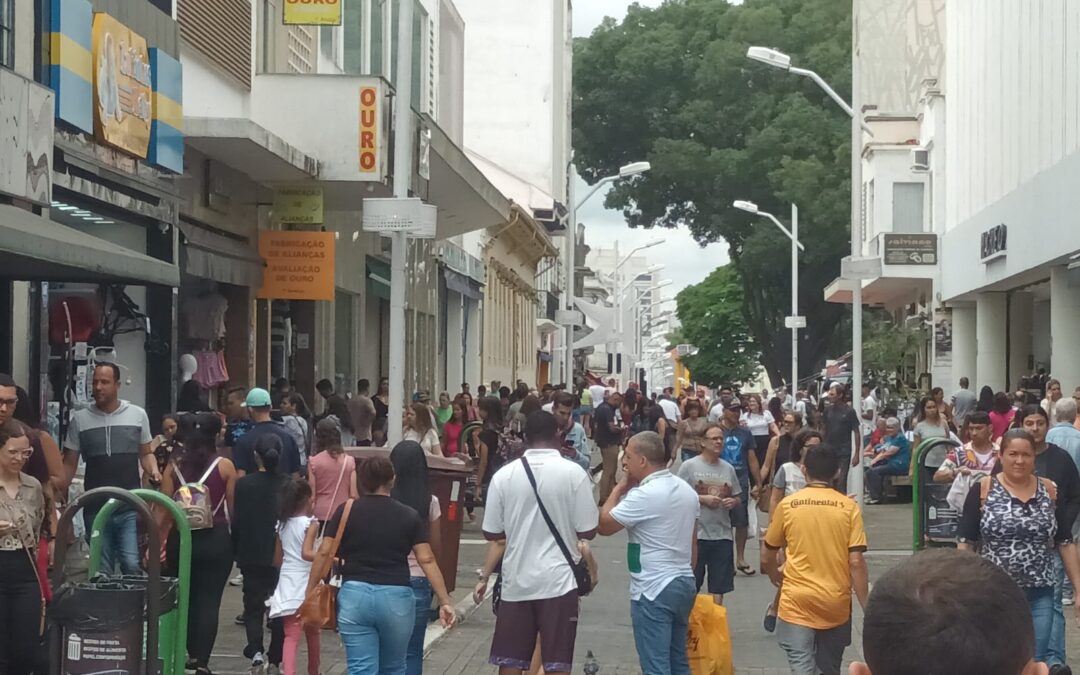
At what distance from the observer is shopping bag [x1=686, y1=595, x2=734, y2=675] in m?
9.66

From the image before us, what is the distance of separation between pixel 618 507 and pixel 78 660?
2.82 metres

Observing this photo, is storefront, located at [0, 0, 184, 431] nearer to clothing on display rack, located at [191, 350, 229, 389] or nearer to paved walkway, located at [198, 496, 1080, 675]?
clothing on display rack, located at [191, 350, 229, 389]

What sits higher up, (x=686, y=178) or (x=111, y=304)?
(x=686, y=178)

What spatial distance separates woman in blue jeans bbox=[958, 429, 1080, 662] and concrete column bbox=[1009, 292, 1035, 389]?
92.3 ft

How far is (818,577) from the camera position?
8.69 m

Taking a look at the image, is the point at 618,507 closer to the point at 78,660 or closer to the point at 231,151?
the point at 78,660

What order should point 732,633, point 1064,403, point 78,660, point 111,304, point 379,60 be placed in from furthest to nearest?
1. point 379,60
2. point 111,304
3. point 1064,403
4. point 732,633
5. point 78,660

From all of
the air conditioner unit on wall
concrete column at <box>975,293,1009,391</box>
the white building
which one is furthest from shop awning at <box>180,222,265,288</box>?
the white building

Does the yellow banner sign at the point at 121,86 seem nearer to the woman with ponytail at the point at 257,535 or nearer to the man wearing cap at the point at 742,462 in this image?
the woman with ponytail at the point at 257,535

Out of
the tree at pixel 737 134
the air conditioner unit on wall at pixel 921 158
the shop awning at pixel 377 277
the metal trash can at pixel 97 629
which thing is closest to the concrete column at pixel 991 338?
the air conditioner unit on wall at pixel 921 158

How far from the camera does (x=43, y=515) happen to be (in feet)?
29.0

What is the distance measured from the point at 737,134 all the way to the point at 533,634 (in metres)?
55.5

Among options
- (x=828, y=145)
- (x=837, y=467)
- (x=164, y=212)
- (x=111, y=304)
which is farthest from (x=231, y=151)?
(x=828, y=145)

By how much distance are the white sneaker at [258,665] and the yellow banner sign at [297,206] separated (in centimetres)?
1124
